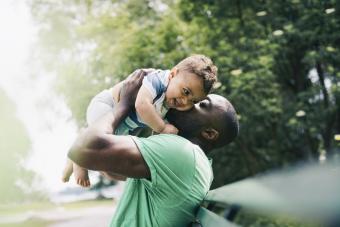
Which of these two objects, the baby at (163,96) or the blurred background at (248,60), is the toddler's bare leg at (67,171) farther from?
the blurred background at (248,60)

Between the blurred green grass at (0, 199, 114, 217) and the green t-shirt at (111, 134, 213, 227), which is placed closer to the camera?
the green t-shirt at (111, 134, 213, 227)

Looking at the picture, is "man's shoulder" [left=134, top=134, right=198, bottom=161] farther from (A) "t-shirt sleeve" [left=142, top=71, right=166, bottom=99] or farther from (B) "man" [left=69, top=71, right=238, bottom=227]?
(A) "t-shirt sleeve" [left=142, top=71, right=166, bottom=99]

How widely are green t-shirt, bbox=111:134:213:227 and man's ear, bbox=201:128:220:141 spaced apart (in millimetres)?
406

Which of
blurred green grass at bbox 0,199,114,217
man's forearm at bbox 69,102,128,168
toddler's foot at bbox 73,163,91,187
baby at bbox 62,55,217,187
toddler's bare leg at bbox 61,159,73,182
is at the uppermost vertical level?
man's forearm at bbox 69,102,128,168

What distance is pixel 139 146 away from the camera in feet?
4.93

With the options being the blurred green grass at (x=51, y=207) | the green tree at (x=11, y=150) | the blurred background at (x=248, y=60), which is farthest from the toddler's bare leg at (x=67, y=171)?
the green tree at (x=11, y=150)

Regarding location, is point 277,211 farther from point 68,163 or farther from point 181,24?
point 181,24

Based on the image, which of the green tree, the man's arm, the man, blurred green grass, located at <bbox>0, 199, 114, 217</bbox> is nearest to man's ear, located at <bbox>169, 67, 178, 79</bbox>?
the man

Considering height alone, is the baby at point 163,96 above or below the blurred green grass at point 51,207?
above

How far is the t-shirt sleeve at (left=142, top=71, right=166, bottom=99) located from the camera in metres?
1.99

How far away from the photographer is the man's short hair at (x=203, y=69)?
2.05m

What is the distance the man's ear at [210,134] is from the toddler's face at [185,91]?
12 centimetres

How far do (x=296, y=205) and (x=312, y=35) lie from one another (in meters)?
10.8

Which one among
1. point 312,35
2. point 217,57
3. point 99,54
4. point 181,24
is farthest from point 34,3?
point 312,35
